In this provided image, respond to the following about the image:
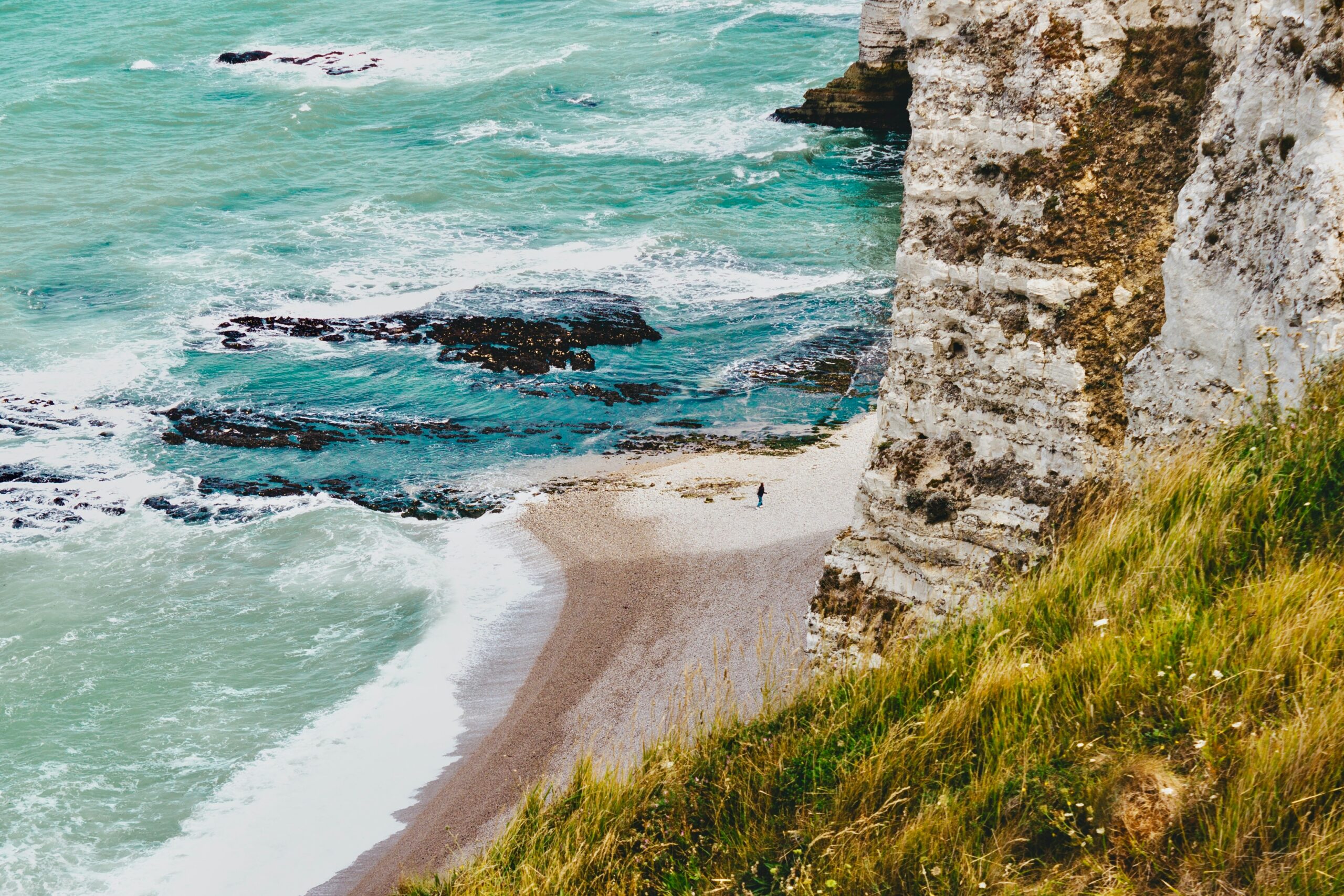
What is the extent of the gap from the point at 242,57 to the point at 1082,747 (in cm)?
6094

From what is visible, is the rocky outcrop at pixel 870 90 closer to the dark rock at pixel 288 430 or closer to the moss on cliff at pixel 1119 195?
the dark rock at pixel 288 430

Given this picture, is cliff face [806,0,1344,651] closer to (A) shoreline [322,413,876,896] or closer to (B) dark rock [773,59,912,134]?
(A) shoreline [322,413,876,896]

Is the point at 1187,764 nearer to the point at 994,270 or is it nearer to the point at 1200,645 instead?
the point at 1200,645

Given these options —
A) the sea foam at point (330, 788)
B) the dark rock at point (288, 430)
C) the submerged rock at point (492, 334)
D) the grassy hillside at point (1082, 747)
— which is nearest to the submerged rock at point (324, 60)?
the submerged rock at point (492, 334)

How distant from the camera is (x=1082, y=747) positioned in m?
4.99

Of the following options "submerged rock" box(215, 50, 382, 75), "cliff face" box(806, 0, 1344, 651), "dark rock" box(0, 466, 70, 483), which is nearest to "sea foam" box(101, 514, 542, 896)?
"cliff face" box(806, 0, 1344, 651)

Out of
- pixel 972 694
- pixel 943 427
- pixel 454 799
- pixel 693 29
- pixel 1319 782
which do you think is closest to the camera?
pixel 1319 782

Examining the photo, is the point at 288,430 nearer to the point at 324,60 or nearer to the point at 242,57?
the point at 324,60

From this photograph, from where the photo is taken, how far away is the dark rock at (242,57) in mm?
56312

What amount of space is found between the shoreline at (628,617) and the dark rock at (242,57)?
43.6 metres

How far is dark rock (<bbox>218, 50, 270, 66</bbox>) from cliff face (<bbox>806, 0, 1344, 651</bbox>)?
5603 cm

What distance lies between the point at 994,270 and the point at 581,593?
12.6 meters

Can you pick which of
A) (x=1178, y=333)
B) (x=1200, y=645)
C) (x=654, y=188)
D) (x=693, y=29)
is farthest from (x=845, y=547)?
(x=693, y=29)

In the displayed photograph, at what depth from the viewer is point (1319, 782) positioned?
4.29 meters
